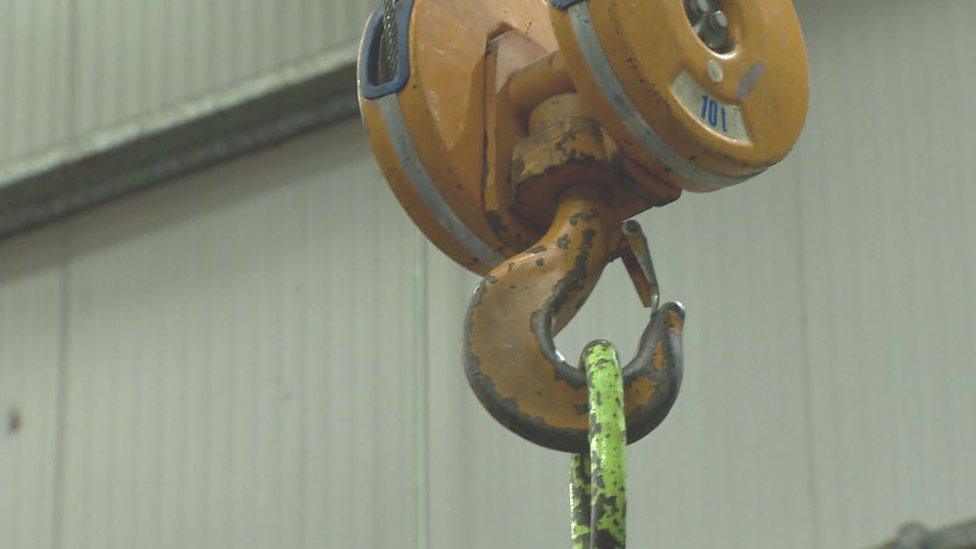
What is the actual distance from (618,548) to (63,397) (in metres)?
4.71

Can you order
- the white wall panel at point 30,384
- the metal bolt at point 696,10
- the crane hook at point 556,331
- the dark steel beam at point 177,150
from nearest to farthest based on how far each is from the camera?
the crane hook at point 556,331, the metal bolt at point 696,10, the dark steel beam at point 177,150, the white wall panel at point 30,384

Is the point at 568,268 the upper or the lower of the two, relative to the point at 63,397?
lower

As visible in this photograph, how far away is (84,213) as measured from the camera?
590cm

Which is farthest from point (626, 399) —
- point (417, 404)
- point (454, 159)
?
point (417, 404)

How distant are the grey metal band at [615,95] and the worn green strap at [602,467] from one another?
0.18 metres

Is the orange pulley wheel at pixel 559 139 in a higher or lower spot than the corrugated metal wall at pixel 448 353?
lower

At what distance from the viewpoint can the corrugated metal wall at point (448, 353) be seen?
14.6ft

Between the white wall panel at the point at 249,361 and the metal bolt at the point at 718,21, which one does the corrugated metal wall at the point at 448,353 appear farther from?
the metal bolt at the point at 718,21

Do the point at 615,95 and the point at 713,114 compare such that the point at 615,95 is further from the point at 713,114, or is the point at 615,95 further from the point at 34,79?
the point at 34,79

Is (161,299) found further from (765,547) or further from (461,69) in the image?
(461,69)

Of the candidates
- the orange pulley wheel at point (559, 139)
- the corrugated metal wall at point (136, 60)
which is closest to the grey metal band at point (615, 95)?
the orange pulley wheel at point (559, 139)

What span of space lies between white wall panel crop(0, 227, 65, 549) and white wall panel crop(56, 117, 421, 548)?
0.24 ft

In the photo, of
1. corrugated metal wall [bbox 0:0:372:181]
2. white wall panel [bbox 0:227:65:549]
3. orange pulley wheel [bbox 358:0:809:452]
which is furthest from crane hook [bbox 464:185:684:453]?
white wall panel [bbox 0:227:65:549]

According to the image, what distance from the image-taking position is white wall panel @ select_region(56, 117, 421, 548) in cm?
522
